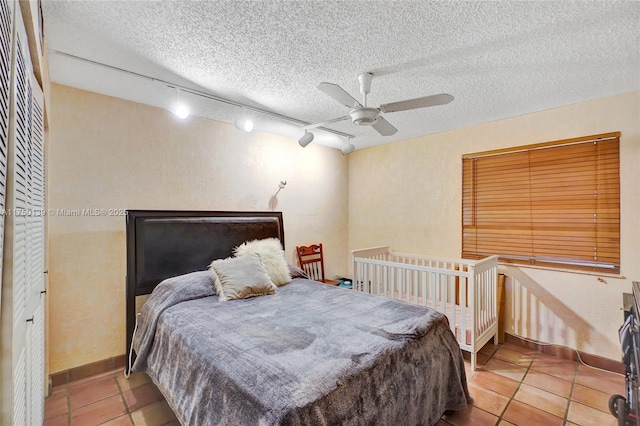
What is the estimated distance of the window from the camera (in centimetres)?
263

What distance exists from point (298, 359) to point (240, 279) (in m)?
1.29

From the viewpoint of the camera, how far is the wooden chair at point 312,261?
4105 millimetres

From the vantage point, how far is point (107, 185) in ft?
8.50

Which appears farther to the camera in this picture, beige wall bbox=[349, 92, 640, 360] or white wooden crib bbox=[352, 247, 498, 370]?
white wooden crib bbox=[352, 247, 498, 370]

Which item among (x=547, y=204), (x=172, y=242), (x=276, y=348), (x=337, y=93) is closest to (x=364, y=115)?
(x=337, y=93)

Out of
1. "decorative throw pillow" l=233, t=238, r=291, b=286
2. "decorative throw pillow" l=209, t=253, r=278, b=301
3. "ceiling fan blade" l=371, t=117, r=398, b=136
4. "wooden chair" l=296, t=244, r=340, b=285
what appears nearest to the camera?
"ceiling fan blade" l=371, t=117, r=398, b=136

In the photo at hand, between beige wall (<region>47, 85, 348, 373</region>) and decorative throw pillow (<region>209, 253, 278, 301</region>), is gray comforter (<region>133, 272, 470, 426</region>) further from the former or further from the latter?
beige wall (<region>47, 85, 348, 373</region>)

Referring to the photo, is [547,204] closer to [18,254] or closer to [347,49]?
[347,49]

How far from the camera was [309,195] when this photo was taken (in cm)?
428

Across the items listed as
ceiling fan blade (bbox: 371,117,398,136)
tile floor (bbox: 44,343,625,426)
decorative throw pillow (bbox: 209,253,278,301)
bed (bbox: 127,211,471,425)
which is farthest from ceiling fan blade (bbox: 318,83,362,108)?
tile floor (bbox: 44,343,625,426)

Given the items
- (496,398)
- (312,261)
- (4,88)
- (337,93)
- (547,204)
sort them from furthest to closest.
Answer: (312,261) < (547,204) < (496,398) < (337,93) < (4,88)

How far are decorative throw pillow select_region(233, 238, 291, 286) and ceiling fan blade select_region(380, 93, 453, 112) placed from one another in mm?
1793

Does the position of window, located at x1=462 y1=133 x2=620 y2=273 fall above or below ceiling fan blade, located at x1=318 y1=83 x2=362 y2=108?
below

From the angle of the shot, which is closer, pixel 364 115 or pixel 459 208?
pixel 364 115
